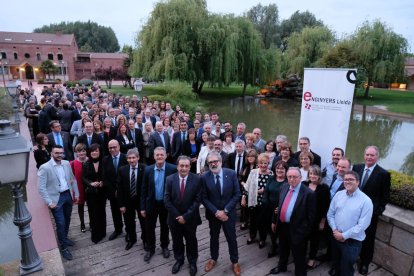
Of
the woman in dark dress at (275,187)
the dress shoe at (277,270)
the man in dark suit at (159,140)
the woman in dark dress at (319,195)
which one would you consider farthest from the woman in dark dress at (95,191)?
the woman in dark dress at (319,195)

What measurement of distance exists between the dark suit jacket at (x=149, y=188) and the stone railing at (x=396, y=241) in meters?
2.90

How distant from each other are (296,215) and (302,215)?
7cm

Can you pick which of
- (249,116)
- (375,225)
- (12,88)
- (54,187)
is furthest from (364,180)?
(249,116)

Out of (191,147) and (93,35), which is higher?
(93,35)

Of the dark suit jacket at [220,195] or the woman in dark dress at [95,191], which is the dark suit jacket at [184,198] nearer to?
the dark suit jacket at [220,195]

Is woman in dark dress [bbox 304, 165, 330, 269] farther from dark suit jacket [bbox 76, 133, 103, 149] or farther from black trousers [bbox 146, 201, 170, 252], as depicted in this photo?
dark suit jacket [bbox 76, 133, 103, 149]

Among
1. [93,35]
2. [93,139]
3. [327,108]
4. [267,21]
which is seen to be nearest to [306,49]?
[267,21]

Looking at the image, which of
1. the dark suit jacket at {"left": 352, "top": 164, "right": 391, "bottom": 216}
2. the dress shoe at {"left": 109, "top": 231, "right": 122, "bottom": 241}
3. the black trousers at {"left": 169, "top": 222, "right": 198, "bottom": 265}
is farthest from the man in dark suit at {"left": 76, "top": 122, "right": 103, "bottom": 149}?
the dark suit jacket at {"left": 352, "top": 164, "right": 391, "bottom": 216}

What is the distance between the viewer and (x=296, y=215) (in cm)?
337

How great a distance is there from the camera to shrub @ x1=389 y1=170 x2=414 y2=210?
373 cm

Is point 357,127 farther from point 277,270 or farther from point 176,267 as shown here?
point 176,267

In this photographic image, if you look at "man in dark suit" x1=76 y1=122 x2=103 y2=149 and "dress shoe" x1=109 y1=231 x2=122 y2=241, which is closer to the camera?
"dress shoe" x1=109 y1=231 x2=122 y2=241

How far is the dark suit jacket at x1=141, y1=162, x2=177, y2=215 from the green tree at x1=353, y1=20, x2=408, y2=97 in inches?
1039

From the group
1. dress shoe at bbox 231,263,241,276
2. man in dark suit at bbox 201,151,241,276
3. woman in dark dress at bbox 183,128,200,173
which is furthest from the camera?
woman in dark dress at bbox 183,128,200,173
